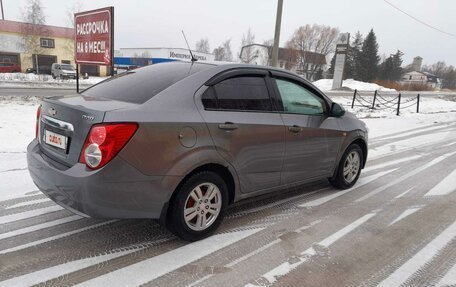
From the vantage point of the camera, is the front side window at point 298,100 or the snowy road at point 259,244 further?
the front side window at point 298,100

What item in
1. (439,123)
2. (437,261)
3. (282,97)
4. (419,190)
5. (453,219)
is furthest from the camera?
(439,123)

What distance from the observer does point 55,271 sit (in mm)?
2760

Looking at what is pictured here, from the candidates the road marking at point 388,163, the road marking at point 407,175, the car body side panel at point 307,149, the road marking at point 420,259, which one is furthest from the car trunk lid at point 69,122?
the road marking at point 388,163

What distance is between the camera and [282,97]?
396 cm

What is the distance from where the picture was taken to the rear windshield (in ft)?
10.5

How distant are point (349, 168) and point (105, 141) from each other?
359 cm

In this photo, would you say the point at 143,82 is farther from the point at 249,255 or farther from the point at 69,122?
the point at 249,255

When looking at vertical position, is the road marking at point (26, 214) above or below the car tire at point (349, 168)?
below

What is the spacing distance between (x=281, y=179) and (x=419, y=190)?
253 centimetres

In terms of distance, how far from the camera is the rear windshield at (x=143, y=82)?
126 inches

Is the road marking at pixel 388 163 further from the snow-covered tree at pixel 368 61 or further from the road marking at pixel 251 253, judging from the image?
the snow-covered tree at pixel 368 61

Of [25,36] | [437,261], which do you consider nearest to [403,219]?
[437,261]

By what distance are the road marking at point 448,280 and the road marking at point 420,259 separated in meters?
0.19

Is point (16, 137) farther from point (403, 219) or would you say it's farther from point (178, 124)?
point (403, 219)
